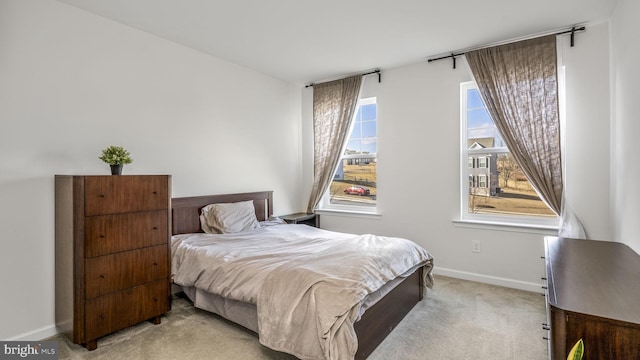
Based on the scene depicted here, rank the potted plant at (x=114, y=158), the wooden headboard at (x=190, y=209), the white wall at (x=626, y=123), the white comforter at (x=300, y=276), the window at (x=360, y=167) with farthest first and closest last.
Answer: the window at (x=360, y=167) < the wooden headboard at (x=190, y=209) < the potted plant at (x=114, y=158) < the white wall at (x=626, y=123) < the white comforter at (x=300, y=276)

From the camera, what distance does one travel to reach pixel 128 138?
2873mm

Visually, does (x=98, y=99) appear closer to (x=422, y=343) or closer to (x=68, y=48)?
(x=68, y=48)

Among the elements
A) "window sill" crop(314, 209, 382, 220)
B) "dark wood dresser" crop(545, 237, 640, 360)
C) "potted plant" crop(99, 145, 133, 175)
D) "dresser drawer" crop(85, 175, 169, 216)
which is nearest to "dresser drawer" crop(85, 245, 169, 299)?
"dresser drawer" crop(85, 175, 169, 216)

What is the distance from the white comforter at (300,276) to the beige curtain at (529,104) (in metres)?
1.43

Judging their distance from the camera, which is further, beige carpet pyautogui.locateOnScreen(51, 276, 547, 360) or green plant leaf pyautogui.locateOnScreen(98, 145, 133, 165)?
green plant leaf pyautogui.locateOnScreen(98, 145, 133, 165)

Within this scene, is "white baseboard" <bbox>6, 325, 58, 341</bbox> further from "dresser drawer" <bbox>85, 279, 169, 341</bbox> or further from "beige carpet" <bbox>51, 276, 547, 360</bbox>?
"dresser drawer" <bbox>85, 279, 169, 341</bbox>

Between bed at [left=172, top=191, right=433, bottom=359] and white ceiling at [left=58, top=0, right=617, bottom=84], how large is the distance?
1.70 meters

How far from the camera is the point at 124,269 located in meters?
2.34

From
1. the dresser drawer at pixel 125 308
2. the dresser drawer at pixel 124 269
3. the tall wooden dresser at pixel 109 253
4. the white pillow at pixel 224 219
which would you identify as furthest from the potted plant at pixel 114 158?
the white pillow at pixel 224 219

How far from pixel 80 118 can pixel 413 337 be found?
3154 mm

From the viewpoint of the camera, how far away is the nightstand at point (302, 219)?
4292 mm

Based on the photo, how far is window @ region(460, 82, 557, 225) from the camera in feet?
10.7

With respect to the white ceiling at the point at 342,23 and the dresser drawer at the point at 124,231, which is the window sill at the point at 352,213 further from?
the dresser drawer at the point at 124,231

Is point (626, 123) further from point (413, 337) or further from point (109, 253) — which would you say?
point (109, 253)
